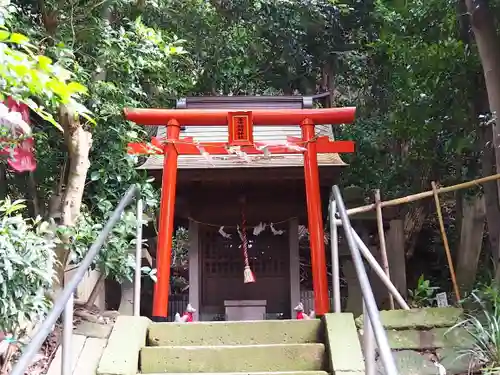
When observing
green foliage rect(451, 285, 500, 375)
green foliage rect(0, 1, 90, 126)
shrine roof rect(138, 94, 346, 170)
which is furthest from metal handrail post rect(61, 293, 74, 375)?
shrine roof rect(138, 94, 346, 170)

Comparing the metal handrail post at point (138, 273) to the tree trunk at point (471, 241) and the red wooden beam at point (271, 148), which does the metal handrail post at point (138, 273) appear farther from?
the tree trunk at point (471, 241)

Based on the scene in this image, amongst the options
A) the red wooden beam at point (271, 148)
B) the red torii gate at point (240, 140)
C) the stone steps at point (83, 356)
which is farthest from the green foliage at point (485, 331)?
the stone steps at point (83, 356)

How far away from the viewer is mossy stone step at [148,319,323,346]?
4.09m

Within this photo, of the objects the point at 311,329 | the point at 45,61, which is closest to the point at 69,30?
the point at 45,61

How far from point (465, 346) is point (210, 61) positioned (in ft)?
23.9

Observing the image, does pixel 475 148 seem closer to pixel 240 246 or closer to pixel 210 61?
pixel 240 246

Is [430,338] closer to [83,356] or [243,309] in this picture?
[83,356]

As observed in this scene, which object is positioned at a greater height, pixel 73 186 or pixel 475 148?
pixel 475 148

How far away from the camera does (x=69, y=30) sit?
5117 mm

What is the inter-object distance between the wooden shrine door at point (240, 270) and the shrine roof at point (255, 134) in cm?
148

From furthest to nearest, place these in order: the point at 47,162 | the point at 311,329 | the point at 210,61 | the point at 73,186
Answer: the point at 210,61, the point at 47,162, the point at 73,186, the point at 311,329

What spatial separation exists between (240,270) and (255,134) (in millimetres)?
2149

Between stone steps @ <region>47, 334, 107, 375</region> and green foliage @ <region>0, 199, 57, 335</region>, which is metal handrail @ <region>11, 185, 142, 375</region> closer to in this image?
green foliage @ <region>0, 199, 57, 335</region>

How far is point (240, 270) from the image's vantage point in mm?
8336
